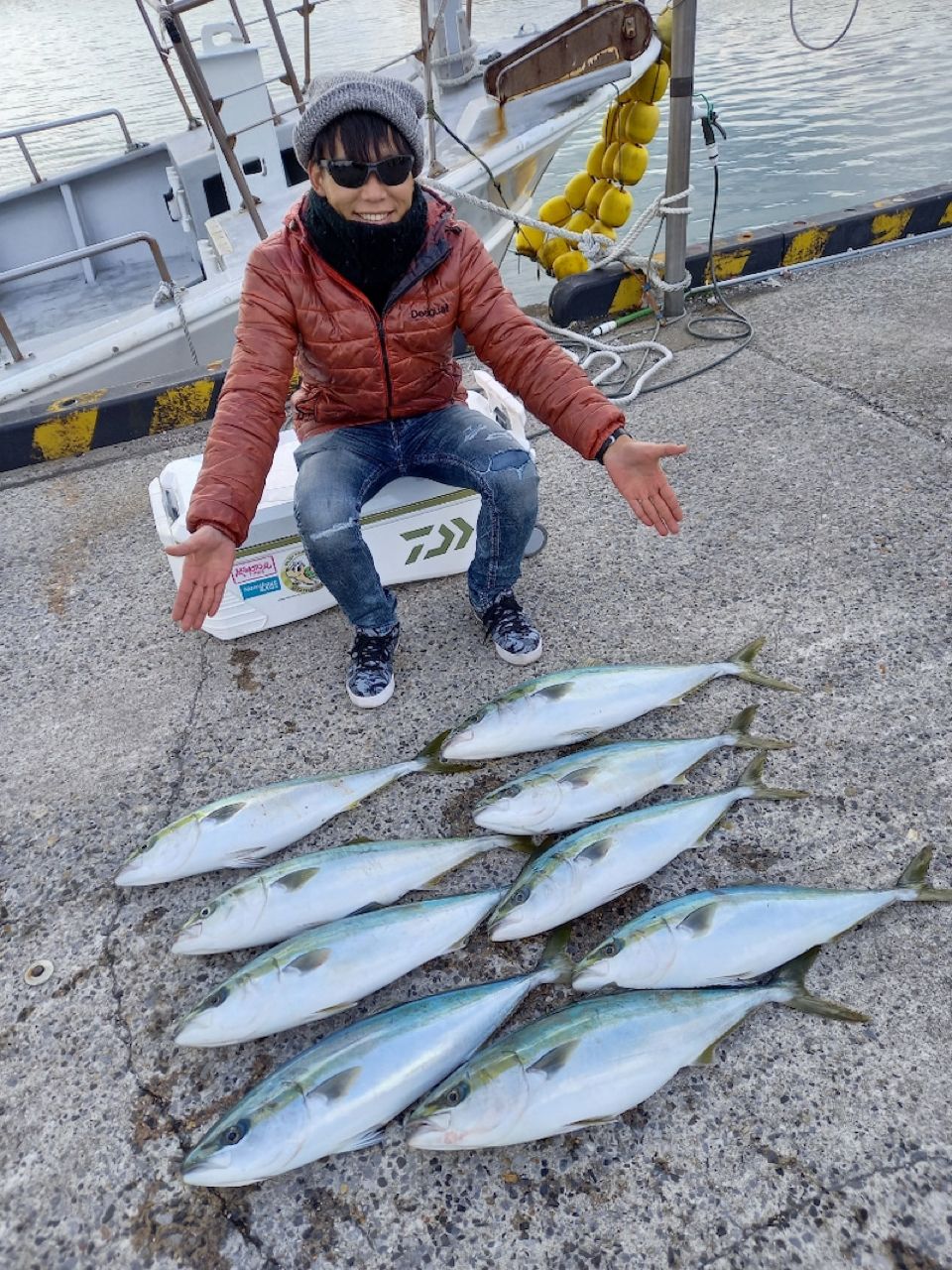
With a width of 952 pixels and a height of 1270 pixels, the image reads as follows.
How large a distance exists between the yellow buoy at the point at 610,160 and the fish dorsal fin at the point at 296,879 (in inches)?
216

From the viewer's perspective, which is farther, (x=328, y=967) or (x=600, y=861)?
(x=600, y=861)

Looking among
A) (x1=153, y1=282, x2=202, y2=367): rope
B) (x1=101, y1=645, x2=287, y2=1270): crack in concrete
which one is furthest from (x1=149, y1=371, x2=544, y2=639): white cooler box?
(x1=153, y1=282, x2=202, y2=367): rope

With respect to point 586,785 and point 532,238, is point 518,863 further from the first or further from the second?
point 532,238

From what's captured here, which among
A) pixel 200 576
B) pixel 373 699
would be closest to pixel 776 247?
pixel 373 699

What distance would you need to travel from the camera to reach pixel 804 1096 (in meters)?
1.54

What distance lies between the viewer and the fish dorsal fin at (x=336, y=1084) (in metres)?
1.49

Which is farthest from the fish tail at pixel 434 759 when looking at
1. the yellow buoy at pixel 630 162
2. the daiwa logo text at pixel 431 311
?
the yellow buoy at pixel 630 162

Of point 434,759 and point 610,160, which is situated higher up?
point 610,160

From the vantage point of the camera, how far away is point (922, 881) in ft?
5.96

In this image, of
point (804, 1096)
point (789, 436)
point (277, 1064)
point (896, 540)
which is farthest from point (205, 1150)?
point (789, 436)

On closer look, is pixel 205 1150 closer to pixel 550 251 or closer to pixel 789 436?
pixel 789 436

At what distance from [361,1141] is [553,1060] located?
15.2 inches

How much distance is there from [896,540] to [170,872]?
2.62 metres

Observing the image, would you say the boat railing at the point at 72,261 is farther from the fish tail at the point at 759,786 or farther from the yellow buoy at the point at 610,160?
the fish tail at the point at 759,786
